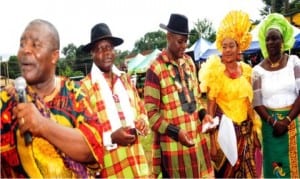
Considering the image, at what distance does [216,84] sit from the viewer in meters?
4.21

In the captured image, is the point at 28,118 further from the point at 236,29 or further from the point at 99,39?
the point at 236,29

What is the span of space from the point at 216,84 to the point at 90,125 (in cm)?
234

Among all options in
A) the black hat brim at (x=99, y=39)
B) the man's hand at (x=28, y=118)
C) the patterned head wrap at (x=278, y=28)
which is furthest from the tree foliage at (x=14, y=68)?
the patterned head wrap at (x=278, y=28)

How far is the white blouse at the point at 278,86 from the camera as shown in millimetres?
4344

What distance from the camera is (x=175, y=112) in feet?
13.0

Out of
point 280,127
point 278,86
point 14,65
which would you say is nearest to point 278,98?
point 278,86

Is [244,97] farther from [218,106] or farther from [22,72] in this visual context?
[22,72]

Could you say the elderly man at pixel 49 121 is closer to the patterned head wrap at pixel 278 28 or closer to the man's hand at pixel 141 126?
the man's hand at pixel 141 126

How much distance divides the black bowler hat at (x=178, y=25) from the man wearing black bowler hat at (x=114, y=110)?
650 millimetres

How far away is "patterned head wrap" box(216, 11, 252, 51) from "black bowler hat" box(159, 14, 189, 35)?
16.1 inches

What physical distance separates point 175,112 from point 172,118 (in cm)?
6

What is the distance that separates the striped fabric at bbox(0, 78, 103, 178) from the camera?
193 cm

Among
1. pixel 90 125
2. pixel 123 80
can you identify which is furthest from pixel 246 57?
pixel 90 125

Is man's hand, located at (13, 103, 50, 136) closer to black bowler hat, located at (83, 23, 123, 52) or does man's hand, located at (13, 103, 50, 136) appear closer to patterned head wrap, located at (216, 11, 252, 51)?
black bowler hat, located at (83, 23, 123, 52)
